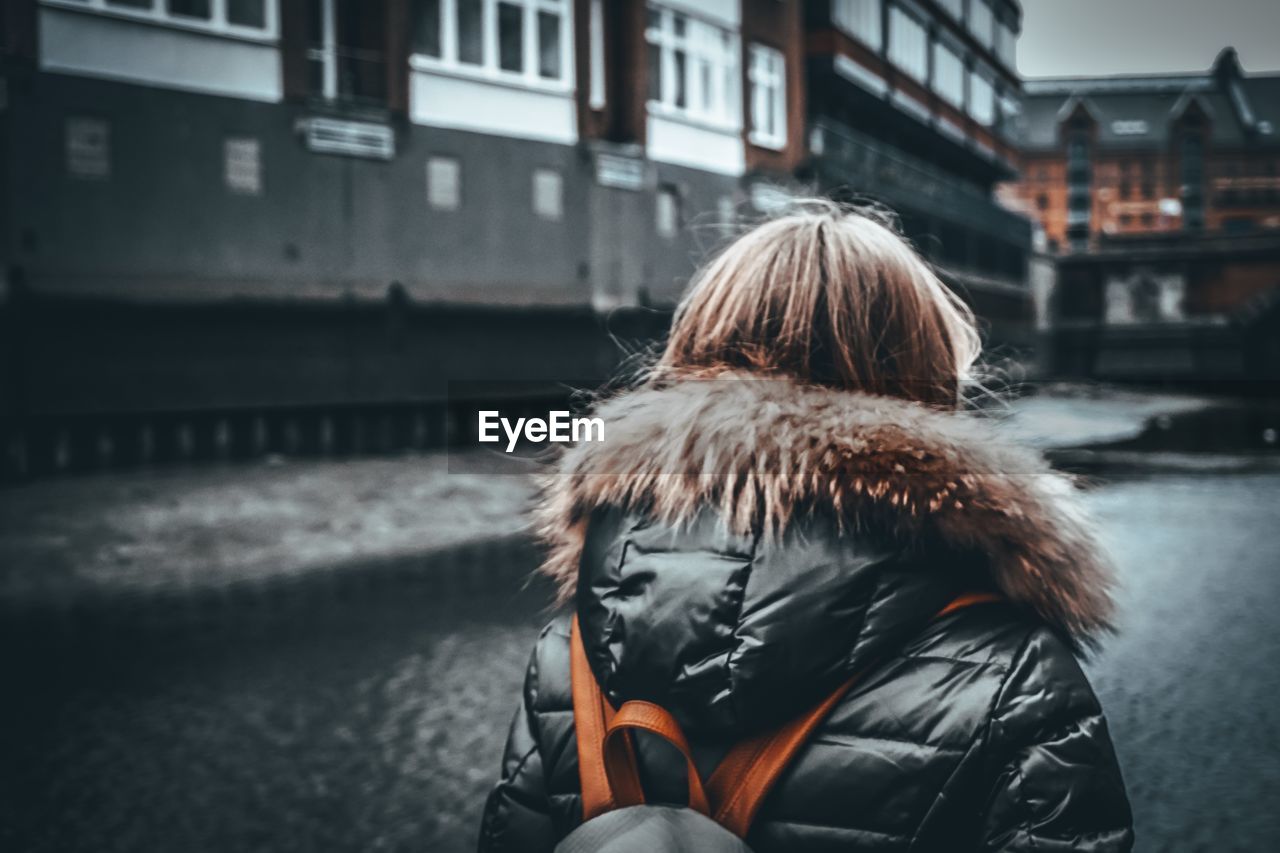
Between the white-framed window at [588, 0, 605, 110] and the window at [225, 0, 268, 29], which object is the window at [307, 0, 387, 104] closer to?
the window at [225, 0, 268, 29]

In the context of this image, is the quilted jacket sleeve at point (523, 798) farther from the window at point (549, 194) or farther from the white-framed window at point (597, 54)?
the white-framed window at point (597, 54)

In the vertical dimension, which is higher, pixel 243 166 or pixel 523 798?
pixel 243 166

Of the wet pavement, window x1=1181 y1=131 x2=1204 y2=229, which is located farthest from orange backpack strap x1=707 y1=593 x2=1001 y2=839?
window x1=1181 y1=131 x2=1204 y2=229

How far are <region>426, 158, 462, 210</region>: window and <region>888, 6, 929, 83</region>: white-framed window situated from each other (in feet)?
61.3

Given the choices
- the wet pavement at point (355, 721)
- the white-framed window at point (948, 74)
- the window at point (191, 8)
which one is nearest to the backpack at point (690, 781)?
the wet pavement at point (355, 721)

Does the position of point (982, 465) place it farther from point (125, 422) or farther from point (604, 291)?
point (604, 291)

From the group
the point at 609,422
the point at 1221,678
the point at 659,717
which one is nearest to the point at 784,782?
the point at 659,717

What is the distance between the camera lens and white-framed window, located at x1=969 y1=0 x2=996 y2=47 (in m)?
43.0

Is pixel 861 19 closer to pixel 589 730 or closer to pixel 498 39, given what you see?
pixel 498 39

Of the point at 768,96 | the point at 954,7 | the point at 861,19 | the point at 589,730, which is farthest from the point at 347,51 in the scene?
the point at 954,7

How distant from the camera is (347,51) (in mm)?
18156

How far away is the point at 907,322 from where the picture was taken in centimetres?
171

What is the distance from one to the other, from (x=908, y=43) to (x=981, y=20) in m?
9.80

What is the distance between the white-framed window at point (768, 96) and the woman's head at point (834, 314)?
25.9m
